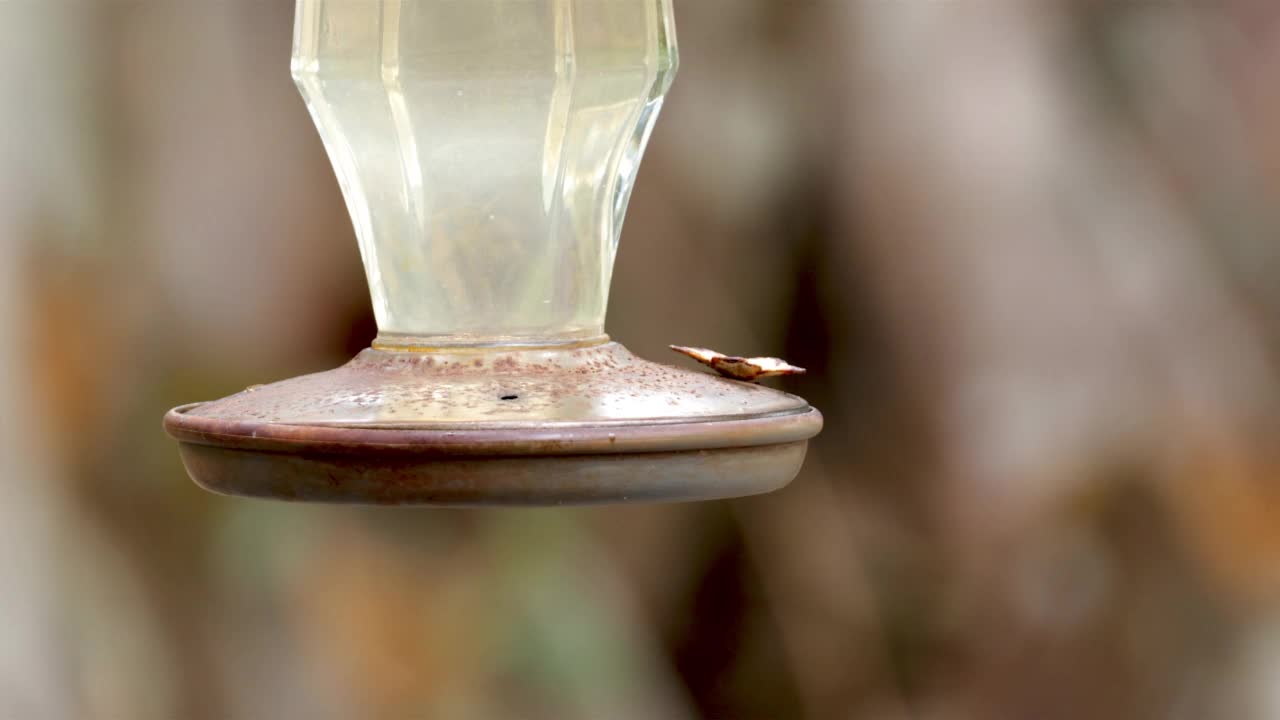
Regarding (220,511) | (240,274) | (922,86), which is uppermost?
(922,86)

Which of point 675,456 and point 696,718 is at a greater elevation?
point 675,456

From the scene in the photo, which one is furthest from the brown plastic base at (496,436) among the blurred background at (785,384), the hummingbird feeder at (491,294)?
the blurred background at (785,384)

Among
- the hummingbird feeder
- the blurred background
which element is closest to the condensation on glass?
the hummingbird feeder

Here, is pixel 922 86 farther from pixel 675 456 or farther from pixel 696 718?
pixel 675 456

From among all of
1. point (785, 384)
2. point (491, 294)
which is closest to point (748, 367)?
point (491, 294)

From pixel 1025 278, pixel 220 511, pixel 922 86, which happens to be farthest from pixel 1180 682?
pixel 220 511

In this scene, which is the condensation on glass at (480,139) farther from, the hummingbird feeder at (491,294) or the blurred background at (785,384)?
the blurred background at (785,384)

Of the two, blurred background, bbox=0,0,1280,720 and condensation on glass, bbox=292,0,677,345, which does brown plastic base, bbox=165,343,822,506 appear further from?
blurred background, bbox=0,0,1280,720
